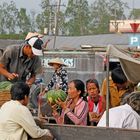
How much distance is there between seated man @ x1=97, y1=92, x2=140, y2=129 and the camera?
541 centimetres

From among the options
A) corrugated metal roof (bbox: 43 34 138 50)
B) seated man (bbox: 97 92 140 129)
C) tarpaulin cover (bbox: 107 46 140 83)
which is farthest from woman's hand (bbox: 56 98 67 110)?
corrugated metal roof (bbox: 43 34 138 50)

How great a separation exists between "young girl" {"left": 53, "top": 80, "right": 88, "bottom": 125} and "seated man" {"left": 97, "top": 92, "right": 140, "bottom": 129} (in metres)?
0.84

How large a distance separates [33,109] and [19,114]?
2022 millimetres

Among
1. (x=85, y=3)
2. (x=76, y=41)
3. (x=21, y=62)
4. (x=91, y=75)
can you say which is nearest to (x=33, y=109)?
(x=21, y=62)

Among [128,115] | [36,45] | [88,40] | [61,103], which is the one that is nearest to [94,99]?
[61,103]

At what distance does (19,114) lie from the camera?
5.50 m

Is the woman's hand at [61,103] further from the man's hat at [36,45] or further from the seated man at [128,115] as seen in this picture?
the seated man at [128,115]

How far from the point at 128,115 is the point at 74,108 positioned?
1.25m

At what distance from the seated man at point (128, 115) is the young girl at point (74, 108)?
2.76 ft

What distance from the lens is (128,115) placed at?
17.7ft

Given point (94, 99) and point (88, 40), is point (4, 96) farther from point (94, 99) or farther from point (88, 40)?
point (88, 40)

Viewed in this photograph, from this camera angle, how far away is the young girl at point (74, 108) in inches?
247

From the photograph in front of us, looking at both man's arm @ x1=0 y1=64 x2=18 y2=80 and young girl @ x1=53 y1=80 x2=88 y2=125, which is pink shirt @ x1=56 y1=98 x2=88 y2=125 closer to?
young girl @ x1=53 y1=80 x2=88 y2=125

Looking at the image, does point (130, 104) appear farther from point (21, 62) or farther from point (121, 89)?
point (21, 62)
